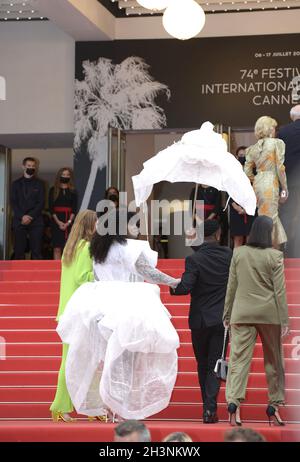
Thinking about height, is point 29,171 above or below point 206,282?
above

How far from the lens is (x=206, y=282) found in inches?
324

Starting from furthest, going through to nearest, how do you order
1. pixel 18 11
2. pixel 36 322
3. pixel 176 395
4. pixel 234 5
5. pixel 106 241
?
pixel 18 11
pixel 234 5
pixel 36 322
pixel 176 395
pixel 106 241

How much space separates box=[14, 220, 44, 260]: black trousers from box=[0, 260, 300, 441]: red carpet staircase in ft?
8.79

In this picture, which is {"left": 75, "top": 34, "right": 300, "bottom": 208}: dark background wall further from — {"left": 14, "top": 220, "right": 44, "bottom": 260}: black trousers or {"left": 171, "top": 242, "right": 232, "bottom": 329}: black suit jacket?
{"left": 171, "top": 242, "right": 232, "bottom": 329}: black suit jacket

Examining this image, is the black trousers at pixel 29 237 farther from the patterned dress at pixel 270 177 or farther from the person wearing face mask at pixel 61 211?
the patterned dress at pixel 270 177

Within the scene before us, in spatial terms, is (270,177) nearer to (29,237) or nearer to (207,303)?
(207,303)

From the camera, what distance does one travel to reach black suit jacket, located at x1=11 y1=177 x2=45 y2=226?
15.6m

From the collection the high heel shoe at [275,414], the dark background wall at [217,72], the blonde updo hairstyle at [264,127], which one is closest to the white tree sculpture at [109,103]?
the dark background wall at [217,72]

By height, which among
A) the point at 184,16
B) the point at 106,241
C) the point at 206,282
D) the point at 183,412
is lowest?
the point at 183,412

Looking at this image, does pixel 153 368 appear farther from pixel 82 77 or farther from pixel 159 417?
pixel 82 77

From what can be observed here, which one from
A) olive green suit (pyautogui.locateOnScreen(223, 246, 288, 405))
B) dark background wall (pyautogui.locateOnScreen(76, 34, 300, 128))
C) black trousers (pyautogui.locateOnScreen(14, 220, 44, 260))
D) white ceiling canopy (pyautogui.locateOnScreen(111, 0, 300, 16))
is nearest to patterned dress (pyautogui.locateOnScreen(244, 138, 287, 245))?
olive green suit (pyautogui.locateOnScreen(223, 246, 288, 405))

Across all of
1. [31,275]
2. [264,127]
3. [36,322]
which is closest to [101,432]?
[36,322]

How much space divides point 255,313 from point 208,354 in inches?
22.6

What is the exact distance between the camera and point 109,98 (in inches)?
685
